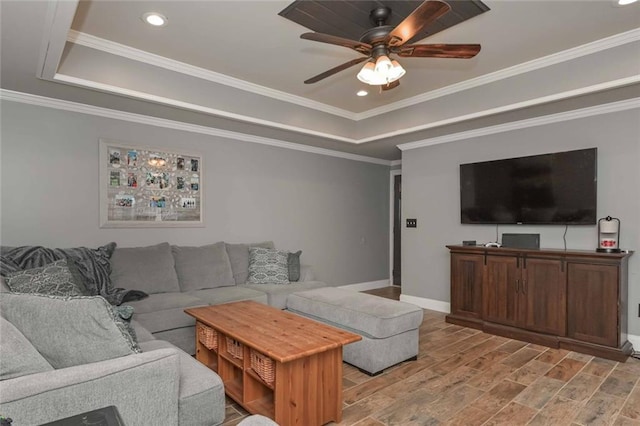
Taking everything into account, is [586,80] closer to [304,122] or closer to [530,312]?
[530,312]

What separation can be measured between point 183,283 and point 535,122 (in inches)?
167

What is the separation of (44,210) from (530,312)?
4898 millimetres

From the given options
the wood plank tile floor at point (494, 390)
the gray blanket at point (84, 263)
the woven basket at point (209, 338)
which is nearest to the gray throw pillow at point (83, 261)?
the gray blanket at point (84, 263)

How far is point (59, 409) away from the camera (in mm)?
1281

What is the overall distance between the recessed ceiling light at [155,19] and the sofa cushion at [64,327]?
218cm

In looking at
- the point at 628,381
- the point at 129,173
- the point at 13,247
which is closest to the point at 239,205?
the point at 129,173

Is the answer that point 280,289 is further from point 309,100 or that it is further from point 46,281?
point 309,100

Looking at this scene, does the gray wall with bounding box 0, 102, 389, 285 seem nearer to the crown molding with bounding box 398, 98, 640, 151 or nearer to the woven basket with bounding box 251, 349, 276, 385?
the crown molding with bounding box 398, 98, 640, 151

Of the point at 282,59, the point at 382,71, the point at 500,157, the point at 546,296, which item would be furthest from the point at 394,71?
the point at 546,296

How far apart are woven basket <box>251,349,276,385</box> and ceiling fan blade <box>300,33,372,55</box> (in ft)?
6.44

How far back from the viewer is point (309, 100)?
4723 millimetres

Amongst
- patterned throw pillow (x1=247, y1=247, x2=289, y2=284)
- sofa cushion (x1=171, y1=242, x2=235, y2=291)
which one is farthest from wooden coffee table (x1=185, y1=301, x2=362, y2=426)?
patterned throw pillow (x1=247, y1=247, x2=289, y2=284)

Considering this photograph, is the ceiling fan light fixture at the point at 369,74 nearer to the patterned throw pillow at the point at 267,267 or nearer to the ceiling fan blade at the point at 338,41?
the ceiling fan blade at the point at 338,41

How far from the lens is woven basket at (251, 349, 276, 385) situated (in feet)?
7.18
